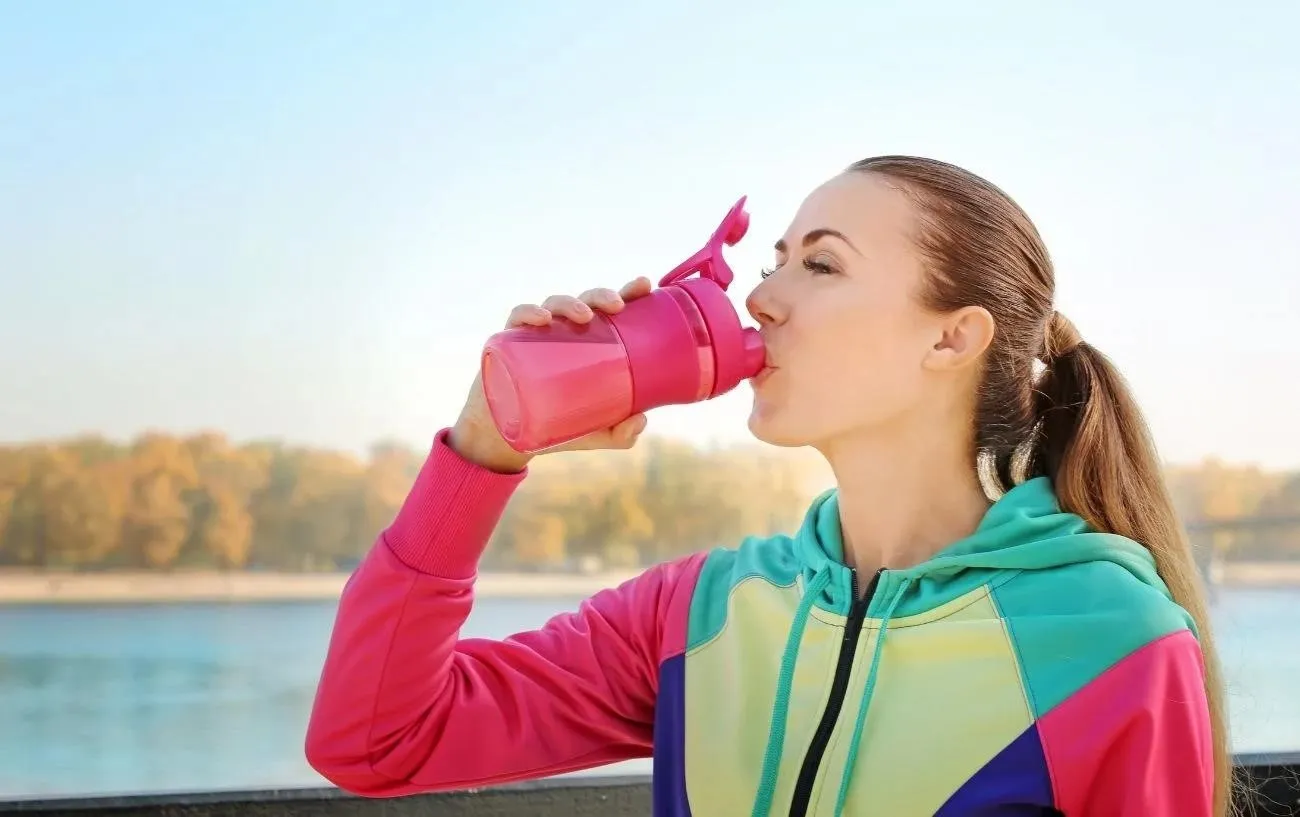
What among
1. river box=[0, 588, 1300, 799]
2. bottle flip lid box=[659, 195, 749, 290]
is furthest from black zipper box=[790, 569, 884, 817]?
river box=[0, 588, 1300, 799]

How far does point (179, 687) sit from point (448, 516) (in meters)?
1.68

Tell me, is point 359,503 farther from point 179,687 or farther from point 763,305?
point 763,305

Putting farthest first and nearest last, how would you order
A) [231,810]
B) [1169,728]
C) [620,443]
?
[231,810] < [620,443] < [1169,728]

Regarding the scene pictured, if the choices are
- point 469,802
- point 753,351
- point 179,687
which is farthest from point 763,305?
point 179,687

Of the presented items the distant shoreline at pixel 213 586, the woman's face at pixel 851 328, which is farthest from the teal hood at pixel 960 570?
the distant shoreline at pixel 213 586

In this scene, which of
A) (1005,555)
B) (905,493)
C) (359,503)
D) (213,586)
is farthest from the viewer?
(359,503)

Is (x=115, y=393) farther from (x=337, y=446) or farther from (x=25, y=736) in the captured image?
(x=25, y=736)

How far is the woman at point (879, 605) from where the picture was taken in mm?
801

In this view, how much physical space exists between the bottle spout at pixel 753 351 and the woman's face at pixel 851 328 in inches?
0.6

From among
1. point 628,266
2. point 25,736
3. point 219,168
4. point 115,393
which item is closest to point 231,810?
point 25,736

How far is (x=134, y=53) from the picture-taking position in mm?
2516

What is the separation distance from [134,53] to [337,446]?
0.96 metres

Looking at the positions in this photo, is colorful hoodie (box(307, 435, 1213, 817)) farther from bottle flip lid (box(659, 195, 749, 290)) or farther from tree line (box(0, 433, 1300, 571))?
tree line (box(0, 433, 1300, 571))

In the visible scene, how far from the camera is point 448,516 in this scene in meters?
0.91
